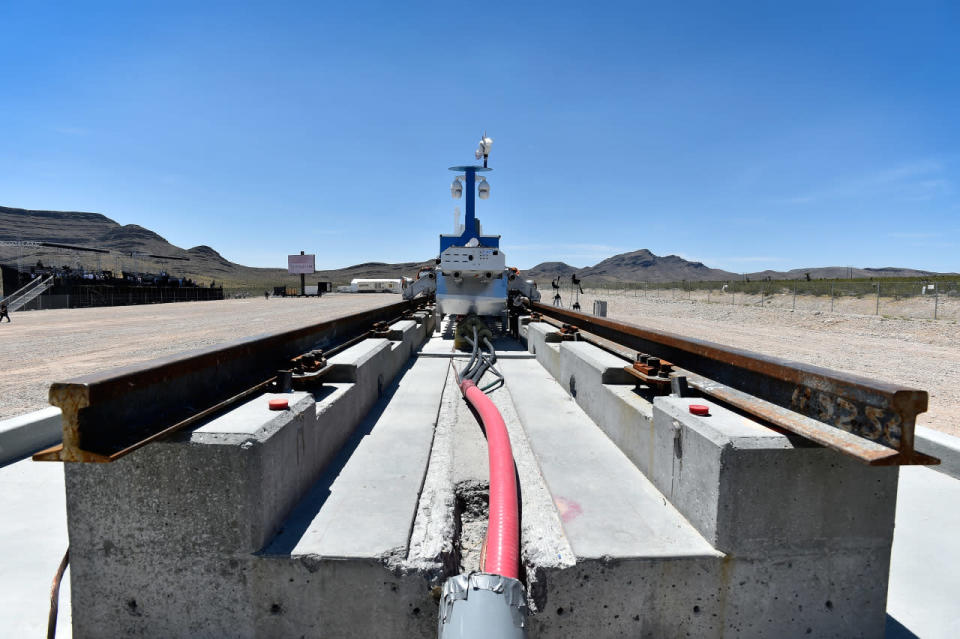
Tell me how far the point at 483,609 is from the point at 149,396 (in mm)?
2011

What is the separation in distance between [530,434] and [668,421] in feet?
6.14

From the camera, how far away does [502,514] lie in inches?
111

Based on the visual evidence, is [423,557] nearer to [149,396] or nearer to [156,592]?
[156,592]

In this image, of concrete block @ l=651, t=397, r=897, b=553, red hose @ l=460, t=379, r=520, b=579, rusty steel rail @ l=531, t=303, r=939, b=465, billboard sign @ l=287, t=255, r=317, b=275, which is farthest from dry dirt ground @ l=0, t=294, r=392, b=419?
billboard sign @ l=287, t=255, r=317, b=275

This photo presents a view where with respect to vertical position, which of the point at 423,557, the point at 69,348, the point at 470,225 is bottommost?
the point at 69,348

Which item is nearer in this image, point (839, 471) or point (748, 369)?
point (839, 471)

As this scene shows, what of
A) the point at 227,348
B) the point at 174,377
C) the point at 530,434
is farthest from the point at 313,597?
the point at 530,434

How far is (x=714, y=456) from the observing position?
256 cm

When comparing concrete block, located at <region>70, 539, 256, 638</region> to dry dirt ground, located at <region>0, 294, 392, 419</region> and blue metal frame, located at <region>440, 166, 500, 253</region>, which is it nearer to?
dry dirt ground, located at <region>0, 294, 392, 419</region>

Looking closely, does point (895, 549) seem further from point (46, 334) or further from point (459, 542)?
point (46, 334)

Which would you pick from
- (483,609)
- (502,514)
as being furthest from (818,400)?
(483,609)

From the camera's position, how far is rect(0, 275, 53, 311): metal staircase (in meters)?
28.8

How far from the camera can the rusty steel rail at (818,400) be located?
2.12m

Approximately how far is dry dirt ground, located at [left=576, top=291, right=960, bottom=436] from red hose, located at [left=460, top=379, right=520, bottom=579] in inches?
230
